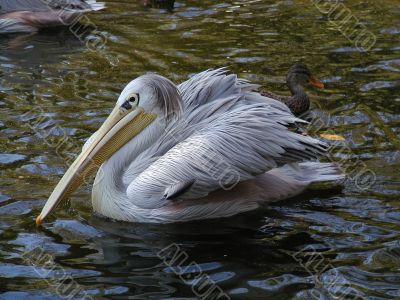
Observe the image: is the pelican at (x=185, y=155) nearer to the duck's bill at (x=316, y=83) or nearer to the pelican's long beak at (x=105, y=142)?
the pelican's long beak at (x=105, y=142)

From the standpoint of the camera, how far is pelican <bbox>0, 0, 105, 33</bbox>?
11.0 meters

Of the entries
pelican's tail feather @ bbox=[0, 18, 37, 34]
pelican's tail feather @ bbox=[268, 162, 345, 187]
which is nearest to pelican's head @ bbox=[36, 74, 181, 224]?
pelican's tail feather @ bbox=[268, 162, 345, 187]

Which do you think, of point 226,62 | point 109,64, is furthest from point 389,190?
point 109,64

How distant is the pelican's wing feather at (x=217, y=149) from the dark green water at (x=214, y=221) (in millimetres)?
337

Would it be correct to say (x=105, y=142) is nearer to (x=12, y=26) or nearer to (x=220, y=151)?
(x=220, y=151)

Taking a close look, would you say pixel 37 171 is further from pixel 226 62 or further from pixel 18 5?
pixel 18 5

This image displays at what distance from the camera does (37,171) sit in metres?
7.08

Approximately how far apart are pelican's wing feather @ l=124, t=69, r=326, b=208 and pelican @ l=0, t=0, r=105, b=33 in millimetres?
4886

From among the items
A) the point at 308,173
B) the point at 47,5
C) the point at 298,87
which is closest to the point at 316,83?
the point at 298,87

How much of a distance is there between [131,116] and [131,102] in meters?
0.10

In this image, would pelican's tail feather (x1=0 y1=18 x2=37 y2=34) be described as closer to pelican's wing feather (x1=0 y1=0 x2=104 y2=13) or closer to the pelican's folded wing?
pelican's wing feather (x1=0 y1=0 x2=104 y2=13)

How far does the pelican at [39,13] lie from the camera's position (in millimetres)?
11039

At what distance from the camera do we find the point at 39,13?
37.0 ft

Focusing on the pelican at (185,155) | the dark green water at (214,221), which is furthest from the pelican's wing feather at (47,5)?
the pelican at (185,155)
